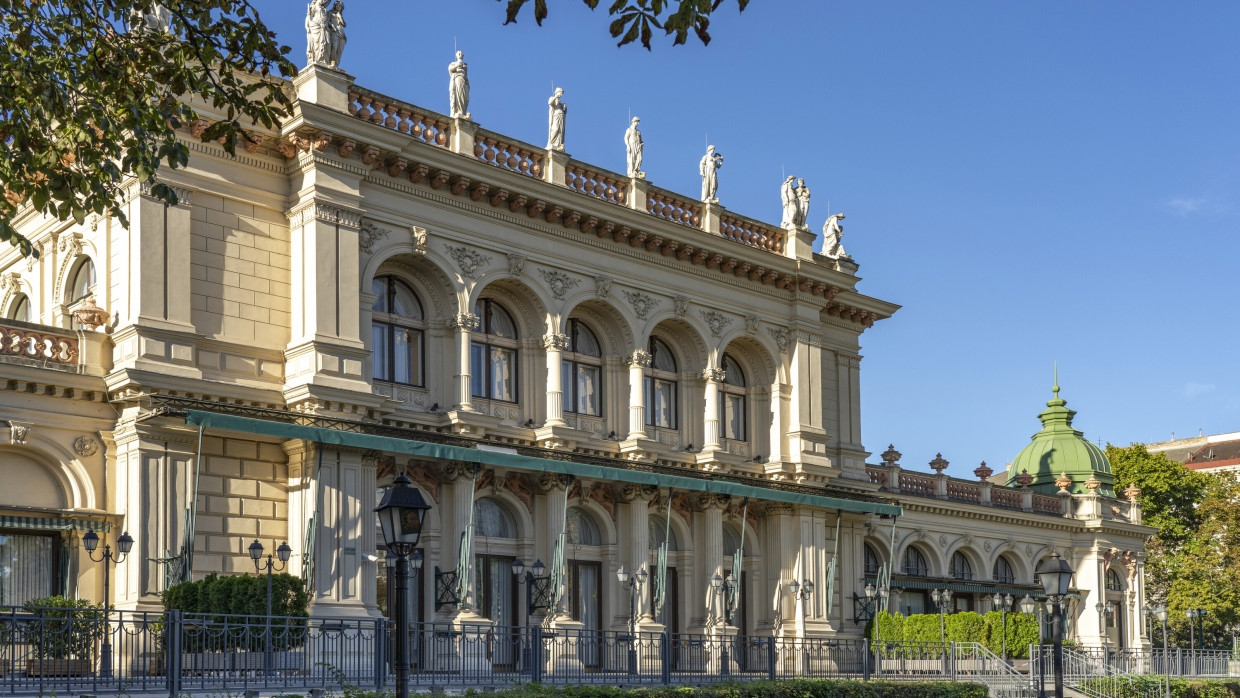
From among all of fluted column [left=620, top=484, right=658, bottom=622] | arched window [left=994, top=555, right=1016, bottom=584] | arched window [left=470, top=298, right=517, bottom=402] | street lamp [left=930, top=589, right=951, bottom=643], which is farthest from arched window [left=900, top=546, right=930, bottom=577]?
arched window [left=470, top=298, right=517, bottom=402]

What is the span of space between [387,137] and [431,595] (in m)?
8.76

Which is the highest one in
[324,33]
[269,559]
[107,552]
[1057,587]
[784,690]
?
[324,33]

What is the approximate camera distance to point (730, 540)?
118 ft

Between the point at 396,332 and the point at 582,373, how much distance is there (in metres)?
5.08

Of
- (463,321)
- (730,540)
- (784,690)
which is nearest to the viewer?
(784,690)

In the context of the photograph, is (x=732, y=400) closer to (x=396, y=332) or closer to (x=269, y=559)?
(x=396, y=332)

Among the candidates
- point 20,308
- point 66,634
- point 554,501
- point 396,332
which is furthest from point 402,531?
point 20,308

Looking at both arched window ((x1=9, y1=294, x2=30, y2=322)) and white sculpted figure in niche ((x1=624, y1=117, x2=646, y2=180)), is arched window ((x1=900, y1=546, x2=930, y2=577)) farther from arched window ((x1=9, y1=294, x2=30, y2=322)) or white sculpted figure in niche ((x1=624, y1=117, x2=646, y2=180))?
arched window ((x1=9, y1=294, x2=30, y2=322))

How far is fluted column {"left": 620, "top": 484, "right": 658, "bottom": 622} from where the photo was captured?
32.7 metres

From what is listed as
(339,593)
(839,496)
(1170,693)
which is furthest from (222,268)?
(1170,693)

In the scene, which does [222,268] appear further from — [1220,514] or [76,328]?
[1220,514]

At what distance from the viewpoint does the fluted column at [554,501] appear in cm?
3117

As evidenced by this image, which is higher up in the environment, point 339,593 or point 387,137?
point 387,137

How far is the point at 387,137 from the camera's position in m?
28.7
